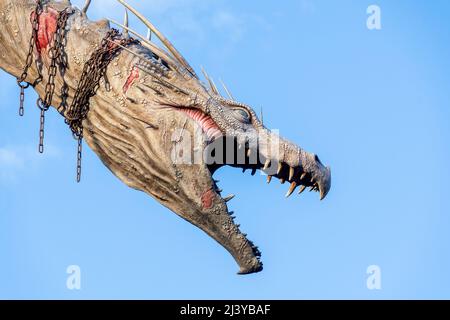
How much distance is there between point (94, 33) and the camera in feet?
65.3

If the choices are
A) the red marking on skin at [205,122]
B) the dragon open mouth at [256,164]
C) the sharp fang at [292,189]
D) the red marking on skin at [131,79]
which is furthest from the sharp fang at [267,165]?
the red marking on skin at [131,79]

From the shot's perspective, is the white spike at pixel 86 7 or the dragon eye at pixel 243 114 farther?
the white spike at pixel 86 7

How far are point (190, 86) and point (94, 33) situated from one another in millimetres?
1727

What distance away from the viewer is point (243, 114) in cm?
1945

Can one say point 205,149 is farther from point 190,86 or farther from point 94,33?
point 94,33

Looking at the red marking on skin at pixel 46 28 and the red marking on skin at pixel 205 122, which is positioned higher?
the red marking on skin at pixel 46 28

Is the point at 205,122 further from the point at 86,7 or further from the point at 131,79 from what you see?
the point at 86,7

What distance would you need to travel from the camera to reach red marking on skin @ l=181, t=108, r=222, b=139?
62.5 feet

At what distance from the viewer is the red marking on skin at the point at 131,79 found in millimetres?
19297

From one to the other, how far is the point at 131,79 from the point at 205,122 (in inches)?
49.9

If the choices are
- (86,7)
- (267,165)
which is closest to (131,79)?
(86,7)

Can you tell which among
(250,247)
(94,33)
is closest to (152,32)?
(94,33)

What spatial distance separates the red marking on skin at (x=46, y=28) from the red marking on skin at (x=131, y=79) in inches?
58.0

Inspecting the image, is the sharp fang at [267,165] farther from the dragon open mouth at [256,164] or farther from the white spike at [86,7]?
the white spike at [86,7]
